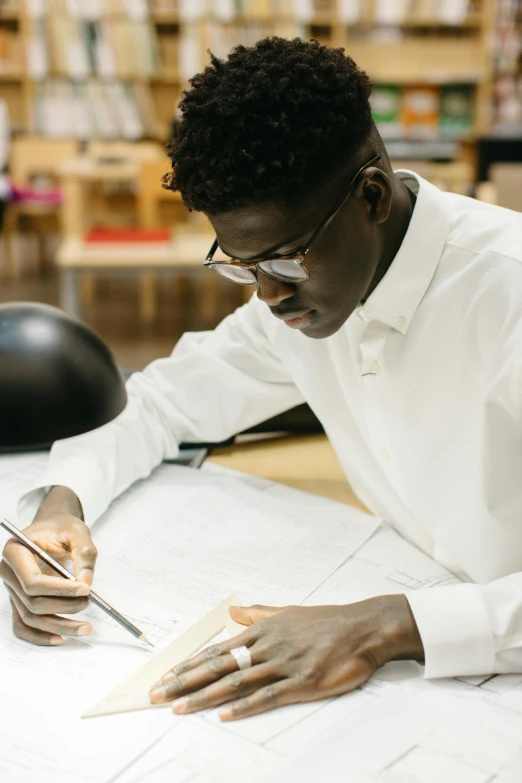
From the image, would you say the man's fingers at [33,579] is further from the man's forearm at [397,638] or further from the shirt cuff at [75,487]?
the man's forearm at [397,638]

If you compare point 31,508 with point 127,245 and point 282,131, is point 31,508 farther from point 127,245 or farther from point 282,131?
point 127,245

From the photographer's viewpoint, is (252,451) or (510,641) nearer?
(510,641)

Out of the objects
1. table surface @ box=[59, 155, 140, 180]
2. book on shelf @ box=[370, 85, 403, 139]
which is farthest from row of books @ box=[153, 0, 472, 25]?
table surface @ box=[59, 155, 140, 180]

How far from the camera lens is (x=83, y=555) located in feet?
3.57

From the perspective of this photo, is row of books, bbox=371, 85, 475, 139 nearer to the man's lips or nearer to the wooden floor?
the wooden floor

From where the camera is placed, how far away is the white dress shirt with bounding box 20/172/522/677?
3.08 feet

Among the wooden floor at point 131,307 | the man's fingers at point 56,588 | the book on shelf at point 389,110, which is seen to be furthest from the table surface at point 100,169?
the man's fingers at point 56,588

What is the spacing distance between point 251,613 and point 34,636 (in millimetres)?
251

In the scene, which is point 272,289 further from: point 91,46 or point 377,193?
point 91,46

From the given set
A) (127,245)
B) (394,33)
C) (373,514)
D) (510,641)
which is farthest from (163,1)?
(510,641)

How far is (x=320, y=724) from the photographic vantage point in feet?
2.71

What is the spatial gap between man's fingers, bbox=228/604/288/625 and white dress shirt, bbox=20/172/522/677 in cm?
16

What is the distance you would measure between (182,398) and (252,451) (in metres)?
0.17

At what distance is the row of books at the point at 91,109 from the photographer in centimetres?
595
